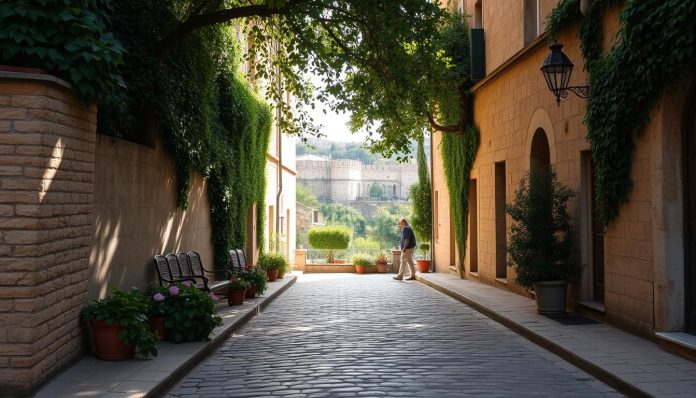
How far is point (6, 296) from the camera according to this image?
6.38 m

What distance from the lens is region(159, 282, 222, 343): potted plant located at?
930cm

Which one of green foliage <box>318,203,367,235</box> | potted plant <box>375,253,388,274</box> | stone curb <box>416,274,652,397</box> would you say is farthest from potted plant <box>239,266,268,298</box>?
green foliage <box>318,203,367,235</box>

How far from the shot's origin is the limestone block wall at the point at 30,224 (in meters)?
6.36

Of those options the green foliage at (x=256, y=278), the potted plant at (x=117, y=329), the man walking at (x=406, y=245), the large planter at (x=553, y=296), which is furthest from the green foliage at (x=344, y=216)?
the potted plant at (x=117, y=329)

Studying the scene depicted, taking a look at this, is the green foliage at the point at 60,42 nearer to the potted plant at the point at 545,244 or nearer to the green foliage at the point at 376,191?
the potted plant at the point at 545,244

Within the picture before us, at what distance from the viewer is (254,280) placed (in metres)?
15.8

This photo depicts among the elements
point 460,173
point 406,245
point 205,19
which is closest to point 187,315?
point 205,19

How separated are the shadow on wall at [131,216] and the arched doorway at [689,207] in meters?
6.83

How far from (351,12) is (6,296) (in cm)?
722

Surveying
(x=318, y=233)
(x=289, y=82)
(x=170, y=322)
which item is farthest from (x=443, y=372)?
(x=318, y=233)

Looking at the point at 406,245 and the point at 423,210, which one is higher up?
the point at 423,210

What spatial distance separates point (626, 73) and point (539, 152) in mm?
5694

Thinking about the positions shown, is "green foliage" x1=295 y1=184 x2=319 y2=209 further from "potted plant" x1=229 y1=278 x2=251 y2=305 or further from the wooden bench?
the wooden bench

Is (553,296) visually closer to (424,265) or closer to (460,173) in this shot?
(460,173)
